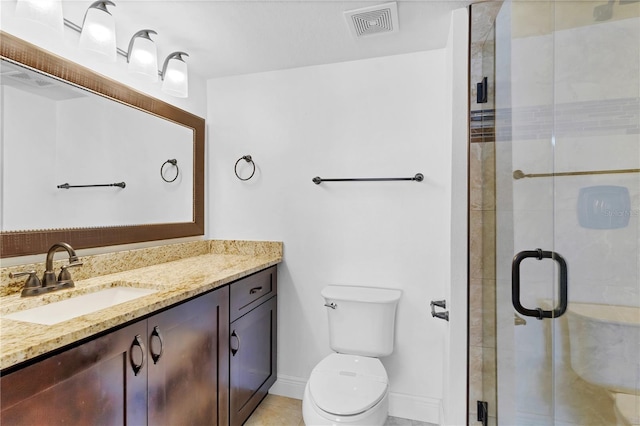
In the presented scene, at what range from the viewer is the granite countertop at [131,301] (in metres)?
0.82

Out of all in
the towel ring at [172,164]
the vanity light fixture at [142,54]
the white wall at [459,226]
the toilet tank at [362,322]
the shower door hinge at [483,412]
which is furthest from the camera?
the towel ring at [172,164]

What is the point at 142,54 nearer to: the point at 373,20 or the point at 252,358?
the point at 373,20

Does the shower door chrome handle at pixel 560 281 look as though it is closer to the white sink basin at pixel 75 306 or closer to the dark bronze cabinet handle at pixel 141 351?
the dark bronze cabinet handle at pixel 141 351

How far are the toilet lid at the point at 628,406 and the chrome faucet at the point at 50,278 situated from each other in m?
1.77

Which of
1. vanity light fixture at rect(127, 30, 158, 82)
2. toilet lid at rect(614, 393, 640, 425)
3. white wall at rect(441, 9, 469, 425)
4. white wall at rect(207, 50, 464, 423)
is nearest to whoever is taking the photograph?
toilet lid at rect(614, 393, 640, 425)

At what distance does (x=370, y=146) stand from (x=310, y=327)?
1.27 metres

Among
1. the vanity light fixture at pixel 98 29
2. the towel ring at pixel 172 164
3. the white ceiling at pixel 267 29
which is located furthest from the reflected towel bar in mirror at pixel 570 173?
the towel ring at pixel 172 164

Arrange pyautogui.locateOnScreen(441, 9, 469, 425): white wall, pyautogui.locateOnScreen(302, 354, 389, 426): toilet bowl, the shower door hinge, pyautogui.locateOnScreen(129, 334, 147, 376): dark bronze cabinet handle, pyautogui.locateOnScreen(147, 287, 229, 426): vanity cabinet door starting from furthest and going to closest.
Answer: pyautogui.locateOnScreen(441, 9, 469, 425): white wall
the shower door hinge
pyautogui.locateOnScreen(302, 354, 389, 426): toilet bowl
pyautogui.locateOnScreen(147, 287, 229, 426): vanity cabinet door
pyautogui.locateOnScreen(129, 334, 147, 376): dark bronze cabinet handle

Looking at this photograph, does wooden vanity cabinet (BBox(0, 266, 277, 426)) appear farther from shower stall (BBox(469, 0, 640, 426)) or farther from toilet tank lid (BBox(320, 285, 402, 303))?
shower stall (BBox(469, 0, 640, 426))

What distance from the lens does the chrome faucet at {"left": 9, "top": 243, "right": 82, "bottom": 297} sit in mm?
1213

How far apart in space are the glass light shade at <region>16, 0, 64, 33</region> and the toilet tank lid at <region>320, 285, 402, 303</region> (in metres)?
1.76

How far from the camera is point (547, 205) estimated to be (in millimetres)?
1007

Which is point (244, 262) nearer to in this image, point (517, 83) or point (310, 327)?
point (310, 327)

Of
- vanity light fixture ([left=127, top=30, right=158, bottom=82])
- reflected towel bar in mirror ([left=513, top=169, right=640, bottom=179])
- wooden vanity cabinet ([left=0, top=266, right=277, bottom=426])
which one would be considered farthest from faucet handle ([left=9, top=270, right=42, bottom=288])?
reflected towel bar in mirror ([left=513, top=169, right=640, bottom=179])
